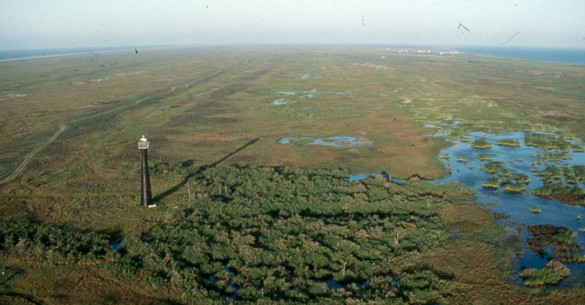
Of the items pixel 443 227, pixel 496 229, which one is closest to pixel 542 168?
pixel 496 229

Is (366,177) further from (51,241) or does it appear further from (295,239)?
(51,241)

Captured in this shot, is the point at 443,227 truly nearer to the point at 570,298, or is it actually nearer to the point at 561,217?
the point at 570,298

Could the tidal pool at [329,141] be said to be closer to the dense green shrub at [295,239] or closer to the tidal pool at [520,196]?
the tidal pool at [520,196]

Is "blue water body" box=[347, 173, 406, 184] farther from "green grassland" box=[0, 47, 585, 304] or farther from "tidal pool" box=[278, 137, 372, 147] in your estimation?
"tidal pool" box=[278, 137, 372, 147]

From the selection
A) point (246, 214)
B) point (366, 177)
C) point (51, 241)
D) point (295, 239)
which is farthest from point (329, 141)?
point (51, 241)

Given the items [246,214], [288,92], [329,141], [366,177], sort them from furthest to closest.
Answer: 1. [288,92]
2. [329,141]
3. [366,177]
4. [246,214]
